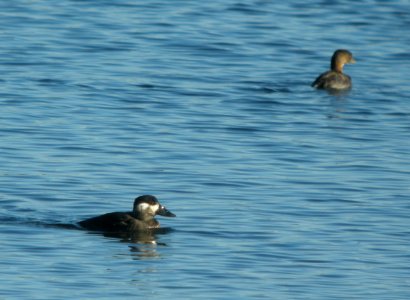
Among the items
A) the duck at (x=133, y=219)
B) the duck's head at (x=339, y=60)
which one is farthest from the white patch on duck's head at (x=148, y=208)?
the duck's head at (x=339, y=60)

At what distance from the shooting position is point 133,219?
50.3ft

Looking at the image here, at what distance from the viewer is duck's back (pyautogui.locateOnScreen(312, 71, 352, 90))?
25219mm

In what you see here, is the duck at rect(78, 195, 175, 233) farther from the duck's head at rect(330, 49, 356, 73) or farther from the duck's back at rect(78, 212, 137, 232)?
the duck's head at rect(330, 49, 356, 73)

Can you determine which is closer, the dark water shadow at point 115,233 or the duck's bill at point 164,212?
the dark water shadow at point 115,233

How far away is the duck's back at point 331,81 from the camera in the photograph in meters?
25.2

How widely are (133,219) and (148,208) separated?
20 cm

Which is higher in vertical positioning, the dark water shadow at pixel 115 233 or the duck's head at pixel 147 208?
the duck's head at pixel 147 208

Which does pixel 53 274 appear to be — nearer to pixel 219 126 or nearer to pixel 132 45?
pixel 219 126

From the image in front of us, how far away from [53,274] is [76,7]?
22.6 metres

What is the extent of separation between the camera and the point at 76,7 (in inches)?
1400

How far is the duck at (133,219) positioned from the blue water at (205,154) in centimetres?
17

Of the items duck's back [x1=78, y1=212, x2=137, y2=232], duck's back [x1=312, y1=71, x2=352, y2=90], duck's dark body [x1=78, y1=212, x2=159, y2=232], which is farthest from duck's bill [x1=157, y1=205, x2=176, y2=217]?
duck's back [x1=312, y1=71, x2=352, y2=90]

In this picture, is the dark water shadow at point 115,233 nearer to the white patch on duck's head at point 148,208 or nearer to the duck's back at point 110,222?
the duck's back at point 110,222

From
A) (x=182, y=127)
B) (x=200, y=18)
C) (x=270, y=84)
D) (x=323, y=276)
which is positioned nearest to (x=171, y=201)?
(x=323, y=276)
